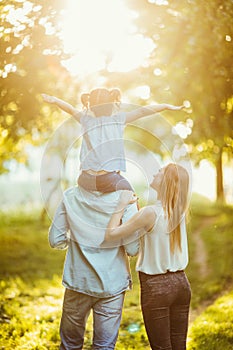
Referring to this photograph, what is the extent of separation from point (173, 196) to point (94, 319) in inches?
37.4

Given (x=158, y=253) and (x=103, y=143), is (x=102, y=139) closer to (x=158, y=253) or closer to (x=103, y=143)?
(x=103, y=143)

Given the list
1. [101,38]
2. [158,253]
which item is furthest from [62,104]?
[101,38]

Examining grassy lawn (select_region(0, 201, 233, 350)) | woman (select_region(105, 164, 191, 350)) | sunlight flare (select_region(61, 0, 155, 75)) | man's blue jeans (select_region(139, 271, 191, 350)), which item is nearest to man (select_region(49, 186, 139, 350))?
woman (select_region(105, 164, 191, 350))

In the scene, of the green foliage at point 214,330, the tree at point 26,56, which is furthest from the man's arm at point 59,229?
the tree at point 26,56

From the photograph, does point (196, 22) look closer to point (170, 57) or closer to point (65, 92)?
point (170, 57)

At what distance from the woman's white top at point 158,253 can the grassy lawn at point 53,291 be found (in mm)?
1760

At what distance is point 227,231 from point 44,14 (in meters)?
8.50

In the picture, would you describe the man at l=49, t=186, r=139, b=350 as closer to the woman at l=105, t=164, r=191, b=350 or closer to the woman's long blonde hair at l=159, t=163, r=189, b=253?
the woman at l=105, t=164, r=191, b=350

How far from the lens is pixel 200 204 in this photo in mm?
16859

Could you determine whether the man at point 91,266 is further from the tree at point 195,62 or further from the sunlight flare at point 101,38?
the tree at point 195,62

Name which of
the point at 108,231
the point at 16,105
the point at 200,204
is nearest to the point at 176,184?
the point at 108,231

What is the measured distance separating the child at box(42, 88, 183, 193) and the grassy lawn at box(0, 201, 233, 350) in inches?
69.8

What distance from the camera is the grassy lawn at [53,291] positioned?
5.45 metres

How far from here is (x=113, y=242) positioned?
3.68m
